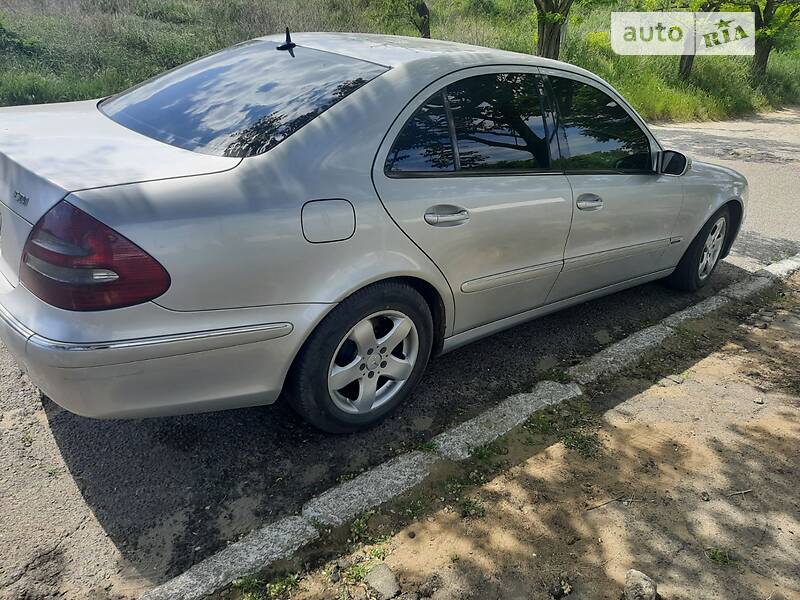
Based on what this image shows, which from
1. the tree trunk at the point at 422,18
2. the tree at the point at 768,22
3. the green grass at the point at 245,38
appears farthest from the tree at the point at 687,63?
the tree trunk at the point at 422,18

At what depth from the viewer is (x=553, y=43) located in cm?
967

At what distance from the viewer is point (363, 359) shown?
2.75m

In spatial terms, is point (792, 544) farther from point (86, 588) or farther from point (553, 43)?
point (553, 43)

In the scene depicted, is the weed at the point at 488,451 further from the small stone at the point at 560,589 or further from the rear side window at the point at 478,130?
the rear side window at the point at 478,130

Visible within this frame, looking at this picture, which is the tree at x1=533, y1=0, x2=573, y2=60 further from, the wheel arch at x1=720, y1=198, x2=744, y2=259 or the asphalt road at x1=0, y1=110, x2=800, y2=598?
the asphalt road at x1=0, y1=110, x2=800, y2=598

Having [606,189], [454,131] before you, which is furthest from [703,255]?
[454,131]

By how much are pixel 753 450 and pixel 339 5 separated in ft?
51.3

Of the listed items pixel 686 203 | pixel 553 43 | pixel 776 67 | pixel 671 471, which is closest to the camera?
pixel 671 471

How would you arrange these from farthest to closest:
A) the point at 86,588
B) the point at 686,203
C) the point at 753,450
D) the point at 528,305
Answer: the point at 686,203
the point at 528,305
the point at 753,450
the point at 86,588

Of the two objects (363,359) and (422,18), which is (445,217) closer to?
(363,359)

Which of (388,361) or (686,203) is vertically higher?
(686,203)

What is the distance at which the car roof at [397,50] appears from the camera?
2941mm

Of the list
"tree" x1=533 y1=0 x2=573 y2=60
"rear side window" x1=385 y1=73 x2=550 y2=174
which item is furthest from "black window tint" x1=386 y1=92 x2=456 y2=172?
"tree" x1=533 y1=0 x2=573 y2=60

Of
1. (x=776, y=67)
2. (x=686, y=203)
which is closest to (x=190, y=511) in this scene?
(x=686, y=203)
